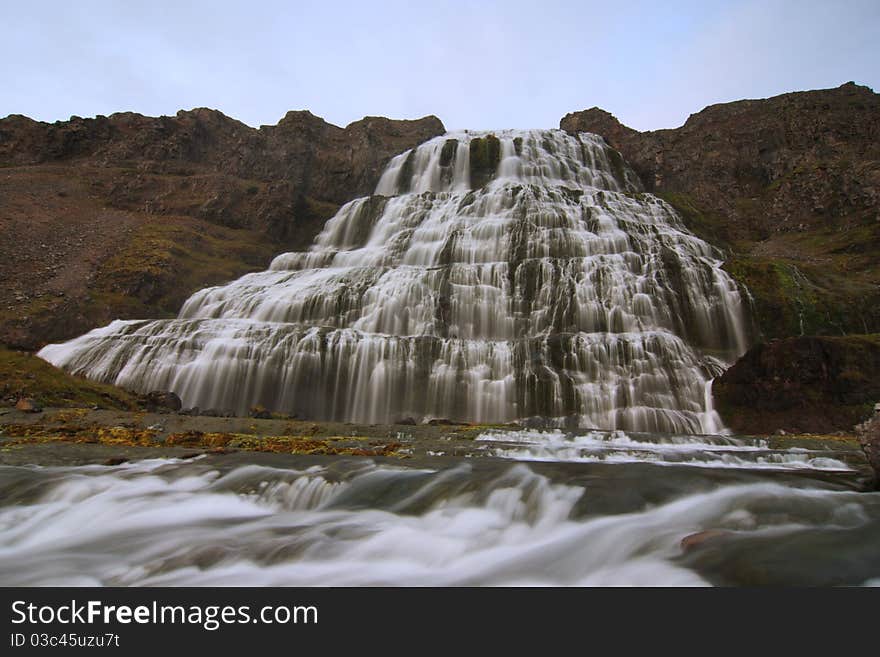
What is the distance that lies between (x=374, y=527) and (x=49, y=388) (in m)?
10.3

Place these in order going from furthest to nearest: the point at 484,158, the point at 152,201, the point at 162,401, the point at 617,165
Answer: the point at 617,165 < the point at 484,158 < the point at 152,201 < the point at 162,401

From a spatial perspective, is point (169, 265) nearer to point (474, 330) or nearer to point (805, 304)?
point (474, 330)

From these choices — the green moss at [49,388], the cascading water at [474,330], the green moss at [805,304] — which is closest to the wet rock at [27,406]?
the green moss at [49,388]

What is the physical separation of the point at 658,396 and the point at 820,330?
24.2 ft

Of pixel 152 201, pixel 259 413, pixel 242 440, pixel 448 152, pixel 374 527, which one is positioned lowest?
pixel 374 527

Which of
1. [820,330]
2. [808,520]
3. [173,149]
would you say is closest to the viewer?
[808,520]

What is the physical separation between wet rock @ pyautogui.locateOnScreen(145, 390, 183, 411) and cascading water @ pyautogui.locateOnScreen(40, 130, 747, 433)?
1.12 meters

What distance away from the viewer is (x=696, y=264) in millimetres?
19047

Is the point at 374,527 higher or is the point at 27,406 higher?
the point at 27,406

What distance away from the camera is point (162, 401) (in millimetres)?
13250

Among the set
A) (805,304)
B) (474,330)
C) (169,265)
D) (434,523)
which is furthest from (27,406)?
(805,304)

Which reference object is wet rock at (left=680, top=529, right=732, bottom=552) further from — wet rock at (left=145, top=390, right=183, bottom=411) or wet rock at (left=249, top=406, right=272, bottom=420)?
wet rock at (left=145, top=390, right=183, bottom=411)
